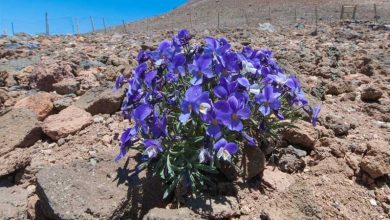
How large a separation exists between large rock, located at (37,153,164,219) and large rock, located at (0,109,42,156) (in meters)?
0.86

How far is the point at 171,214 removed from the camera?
2.55 metres

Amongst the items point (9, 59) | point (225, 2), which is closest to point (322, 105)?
point (9, 59)

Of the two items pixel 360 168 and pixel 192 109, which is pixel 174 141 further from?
pixel 360 168

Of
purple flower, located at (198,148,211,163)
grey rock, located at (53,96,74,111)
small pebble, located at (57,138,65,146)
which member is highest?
purple flower, located at (198,148,211,163)

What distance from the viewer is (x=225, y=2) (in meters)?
48.1

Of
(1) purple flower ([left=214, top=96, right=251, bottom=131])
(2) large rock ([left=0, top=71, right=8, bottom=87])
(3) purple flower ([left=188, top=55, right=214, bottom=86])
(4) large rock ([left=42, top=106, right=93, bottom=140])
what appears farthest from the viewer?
(2) large rock ([left=0, top=71, right=8, bottom=87])

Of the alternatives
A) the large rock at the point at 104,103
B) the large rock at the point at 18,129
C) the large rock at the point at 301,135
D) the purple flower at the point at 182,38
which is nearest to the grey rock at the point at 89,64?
the large rock at the point at 104,103

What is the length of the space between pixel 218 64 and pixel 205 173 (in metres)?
0.72

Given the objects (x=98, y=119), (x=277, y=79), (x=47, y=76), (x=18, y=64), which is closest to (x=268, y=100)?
(x=277, y=79)

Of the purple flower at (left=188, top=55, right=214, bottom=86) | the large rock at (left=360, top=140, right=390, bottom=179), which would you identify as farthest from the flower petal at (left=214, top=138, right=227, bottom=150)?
the large rock at (left=360, top=140, right=390, bottom=179)

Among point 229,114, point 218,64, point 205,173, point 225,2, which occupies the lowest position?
point 225,2

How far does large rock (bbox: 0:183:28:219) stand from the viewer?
122 inches

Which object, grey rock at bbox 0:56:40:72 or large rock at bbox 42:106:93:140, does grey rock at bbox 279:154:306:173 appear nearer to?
large rock at bbox 42:106:93:140

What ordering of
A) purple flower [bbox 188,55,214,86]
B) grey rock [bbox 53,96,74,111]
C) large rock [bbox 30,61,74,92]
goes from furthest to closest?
large rock [bbox 30,61,74,92] → grey rock [bbox 53,96,74,111] → purple flower [bbox 188,55,214,86]
